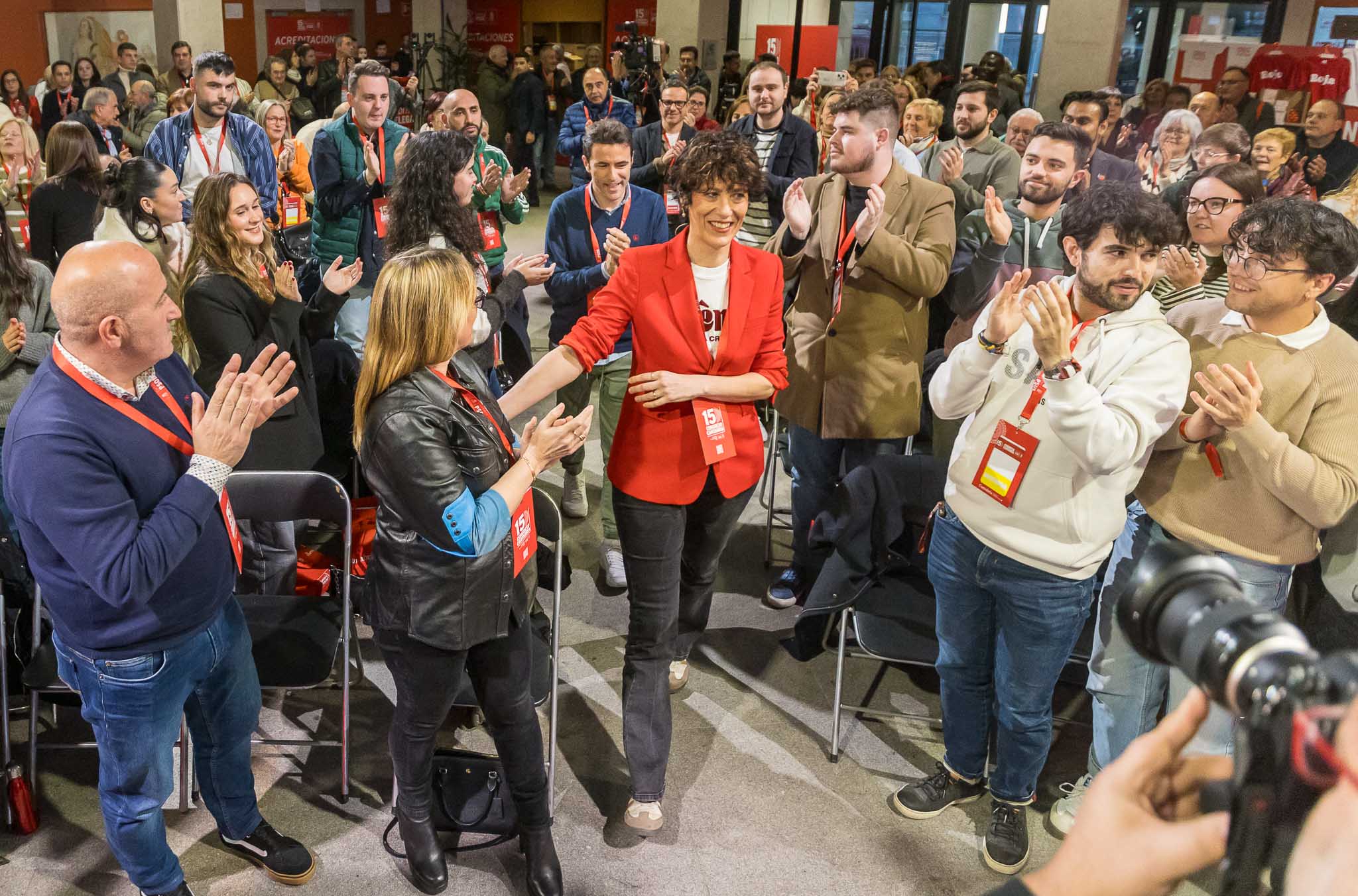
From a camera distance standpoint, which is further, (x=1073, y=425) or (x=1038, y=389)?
(x=1038, y=389)

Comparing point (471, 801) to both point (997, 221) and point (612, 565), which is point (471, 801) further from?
point (997, 221)

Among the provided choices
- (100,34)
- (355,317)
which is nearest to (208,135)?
(355,317)

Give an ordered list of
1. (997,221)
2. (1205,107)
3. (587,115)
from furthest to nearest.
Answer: (587,115), (1205,107), (997,221)

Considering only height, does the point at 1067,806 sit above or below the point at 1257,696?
below

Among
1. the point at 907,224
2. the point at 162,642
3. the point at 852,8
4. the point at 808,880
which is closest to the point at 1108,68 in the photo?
the point at 852,8

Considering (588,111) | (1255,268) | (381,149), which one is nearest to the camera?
(1255,268)

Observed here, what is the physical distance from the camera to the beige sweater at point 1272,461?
2264 millimetres

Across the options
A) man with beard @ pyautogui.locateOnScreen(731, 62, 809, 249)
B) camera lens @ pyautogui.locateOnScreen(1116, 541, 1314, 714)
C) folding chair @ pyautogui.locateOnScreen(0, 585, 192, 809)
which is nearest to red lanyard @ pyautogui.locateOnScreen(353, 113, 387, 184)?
man with beard @ pyautogui.locateOnScreen(731, 62, 809, 249)

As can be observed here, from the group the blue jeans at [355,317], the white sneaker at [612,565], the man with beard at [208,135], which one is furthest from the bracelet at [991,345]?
the man with beard at [208,135]

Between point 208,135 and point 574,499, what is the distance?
2.85 meters

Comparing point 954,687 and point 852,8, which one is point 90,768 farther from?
point 852,8

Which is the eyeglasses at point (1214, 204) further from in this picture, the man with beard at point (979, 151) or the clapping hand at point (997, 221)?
the man with beard at point (979, 151)

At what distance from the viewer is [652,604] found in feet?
8.87

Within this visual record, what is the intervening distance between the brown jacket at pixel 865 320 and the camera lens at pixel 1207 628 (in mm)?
2631
